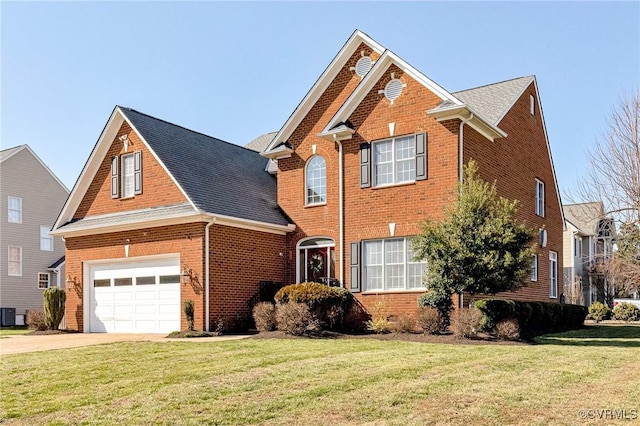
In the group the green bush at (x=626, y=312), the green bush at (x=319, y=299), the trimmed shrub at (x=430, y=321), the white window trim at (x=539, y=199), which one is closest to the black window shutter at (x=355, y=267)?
the green bush at (x=319, y=299)

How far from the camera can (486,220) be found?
1552 centimetres

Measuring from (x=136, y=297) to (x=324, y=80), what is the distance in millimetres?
9613

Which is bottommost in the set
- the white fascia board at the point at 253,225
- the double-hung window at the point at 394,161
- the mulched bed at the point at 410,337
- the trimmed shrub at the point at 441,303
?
the mulched bed at the point at 410,337

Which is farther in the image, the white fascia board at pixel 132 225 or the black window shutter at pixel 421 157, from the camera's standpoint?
the white fascia board at pixel 132 225

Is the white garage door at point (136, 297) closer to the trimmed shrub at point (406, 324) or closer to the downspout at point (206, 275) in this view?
the downspout at point (206, 275)

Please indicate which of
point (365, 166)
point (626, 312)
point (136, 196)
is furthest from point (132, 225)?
point (626, 312)

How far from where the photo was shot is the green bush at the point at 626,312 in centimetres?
3344

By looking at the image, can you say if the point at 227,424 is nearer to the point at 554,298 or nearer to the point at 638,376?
the point at 638,376

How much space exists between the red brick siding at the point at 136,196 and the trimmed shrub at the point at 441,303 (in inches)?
316

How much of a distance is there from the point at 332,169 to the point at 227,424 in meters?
14.1

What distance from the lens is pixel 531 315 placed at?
18656 millimetres

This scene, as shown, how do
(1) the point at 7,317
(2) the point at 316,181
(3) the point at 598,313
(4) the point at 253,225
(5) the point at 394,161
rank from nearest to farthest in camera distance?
(5) the point at 394,161 < (4) the point at 253,225 < (2) the point at 316,181 < (1) the point at 7,317 < (3) the point at 598,313

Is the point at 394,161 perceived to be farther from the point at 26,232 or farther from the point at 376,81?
the point at 26,232

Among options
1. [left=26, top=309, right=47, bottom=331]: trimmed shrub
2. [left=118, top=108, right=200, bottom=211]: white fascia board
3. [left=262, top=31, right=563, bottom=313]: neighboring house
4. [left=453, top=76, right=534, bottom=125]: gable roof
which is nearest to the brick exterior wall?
[left=262, top=31, right=563, bottom=313]: neighboring house
